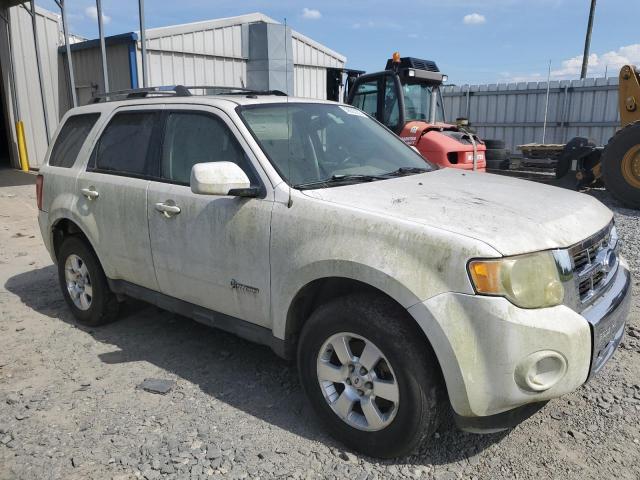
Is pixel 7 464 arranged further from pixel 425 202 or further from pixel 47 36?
pixel 47 36

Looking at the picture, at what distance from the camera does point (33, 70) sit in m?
15.2

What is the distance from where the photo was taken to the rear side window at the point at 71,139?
15.3 ft

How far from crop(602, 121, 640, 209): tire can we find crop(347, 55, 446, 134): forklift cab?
10.7 feet

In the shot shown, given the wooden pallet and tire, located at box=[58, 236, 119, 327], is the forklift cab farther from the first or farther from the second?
tire, located at box=[58, 236, 119, 327]

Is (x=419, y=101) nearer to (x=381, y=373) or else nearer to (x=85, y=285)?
(x=85, y=285)

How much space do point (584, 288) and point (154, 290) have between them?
2876 millimetres

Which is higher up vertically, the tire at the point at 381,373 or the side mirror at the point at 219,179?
the side mirror at the point at 219,179

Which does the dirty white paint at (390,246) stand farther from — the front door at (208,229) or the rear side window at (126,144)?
the rear side window at (126,144)

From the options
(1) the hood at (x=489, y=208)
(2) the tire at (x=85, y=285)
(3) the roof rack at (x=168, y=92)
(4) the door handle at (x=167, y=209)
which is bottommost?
(2) the tire at (x=85, y=285)

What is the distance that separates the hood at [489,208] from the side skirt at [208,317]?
3.00ft

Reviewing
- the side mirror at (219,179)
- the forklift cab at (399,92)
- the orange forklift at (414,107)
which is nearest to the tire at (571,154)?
the orange forklift at (414,107)

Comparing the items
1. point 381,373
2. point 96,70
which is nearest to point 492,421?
point 381,373

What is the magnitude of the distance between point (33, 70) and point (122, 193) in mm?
13667

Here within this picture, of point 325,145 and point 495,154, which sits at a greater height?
point 325,145
